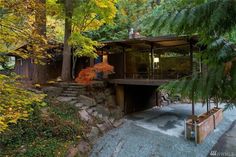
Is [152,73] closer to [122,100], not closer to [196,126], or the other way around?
[122,100]

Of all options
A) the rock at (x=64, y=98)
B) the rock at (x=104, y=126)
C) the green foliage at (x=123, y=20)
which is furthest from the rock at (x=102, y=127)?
the green foliage at (x=123, y=20)

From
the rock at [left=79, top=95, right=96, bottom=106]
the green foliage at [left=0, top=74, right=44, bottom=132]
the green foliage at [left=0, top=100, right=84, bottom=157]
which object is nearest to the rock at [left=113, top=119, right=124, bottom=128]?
the rock at [left=79, top=95, right=96, bottom=106]

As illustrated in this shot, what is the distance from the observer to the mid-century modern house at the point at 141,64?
12.8m

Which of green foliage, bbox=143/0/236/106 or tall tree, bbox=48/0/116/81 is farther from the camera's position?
tall tree, bbox=48/0/116/81

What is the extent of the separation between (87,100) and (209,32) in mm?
11226

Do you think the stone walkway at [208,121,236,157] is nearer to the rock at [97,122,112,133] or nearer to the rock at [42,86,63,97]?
the rock at [97,122,112,133]

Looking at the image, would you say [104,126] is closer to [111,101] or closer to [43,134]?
[111,101]

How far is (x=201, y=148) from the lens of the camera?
9.55m

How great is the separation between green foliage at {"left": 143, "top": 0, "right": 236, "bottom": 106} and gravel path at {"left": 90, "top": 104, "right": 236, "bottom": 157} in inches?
308

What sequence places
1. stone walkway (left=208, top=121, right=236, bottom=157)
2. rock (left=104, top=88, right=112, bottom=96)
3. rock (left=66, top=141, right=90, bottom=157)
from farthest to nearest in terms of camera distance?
1. rock (left=104, top=88, right=112, bottom=96)
2. stone walkway (left=208, top=121, right=236, bottom=157)
3. rock (left=66, top=141, right=90, bottom=157)

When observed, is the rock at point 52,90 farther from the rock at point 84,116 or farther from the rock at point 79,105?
the rock at point 84,116

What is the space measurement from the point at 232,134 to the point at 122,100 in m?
6.26

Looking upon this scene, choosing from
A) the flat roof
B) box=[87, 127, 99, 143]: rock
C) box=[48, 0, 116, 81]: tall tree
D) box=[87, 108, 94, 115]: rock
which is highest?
box=[48, 0, 116, 81]: tall tree

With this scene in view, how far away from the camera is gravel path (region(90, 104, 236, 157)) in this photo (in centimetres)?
900
